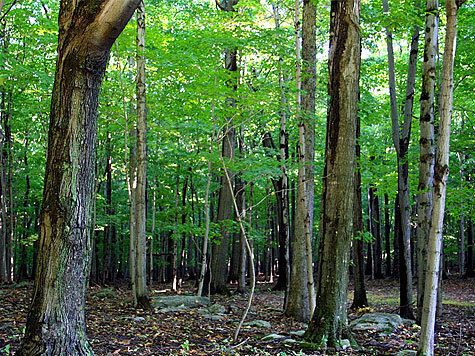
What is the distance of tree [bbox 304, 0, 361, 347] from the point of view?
5359 mm

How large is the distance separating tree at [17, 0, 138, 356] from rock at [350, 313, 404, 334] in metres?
5.10

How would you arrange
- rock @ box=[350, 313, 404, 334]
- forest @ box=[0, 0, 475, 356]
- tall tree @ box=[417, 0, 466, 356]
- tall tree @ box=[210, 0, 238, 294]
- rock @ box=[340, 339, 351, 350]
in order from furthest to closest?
tall tree @ box=[210, 0, 238, 294]
rock @ box=[350, 313, 404, 334]
rock @ box=[340, 339, 351, 350]
tall tree @ box=[417, 0, 466, 356]
forest @ box=[0, 0, 475, 356]

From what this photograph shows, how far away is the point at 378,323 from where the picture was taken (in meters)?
7.49

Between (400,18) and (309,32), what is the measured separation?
2395 mm

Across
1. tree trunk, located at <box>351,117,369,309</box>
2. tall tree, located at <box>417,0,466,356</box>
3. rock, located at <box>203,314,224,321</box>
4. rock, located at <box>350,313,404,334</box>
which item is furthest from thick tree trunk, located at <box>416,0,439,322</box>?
rock, located at <box>203,314,224,321</box>

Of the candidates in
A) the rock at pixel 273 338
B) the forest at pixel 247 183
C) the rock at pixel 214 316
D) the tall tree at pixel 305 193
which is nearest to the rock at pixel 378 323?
the forest at pixel 247 183

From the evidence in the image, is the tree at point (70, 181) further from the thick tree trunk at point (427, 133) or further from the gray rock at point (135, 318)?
the thick tree trunk at point (427, 133)

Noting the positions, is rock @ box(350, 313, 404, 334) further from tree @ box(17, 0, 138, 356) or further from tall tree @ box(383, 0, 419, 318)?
tree @ box(17, 0, 138, 356)

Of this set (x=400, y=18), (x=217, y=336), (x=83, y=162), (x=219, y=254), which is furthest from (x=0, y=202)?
(x=400, y=18)

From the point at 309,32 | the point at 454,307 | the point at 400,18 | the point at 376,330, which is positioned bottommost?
the point at 454,307

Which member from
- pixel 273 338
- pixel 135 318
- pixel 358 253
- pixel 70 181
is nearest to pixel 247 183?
pixel 135 318

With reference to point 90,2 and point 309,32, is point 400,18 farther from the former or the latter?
point 90,2

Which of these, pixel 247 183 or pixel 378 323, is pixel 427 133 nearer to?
pixel 378 323

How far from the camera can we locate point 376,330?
7.08 m
